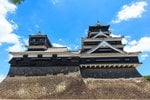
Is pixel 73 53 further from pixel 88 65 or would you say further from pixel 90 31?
pixel 90 31

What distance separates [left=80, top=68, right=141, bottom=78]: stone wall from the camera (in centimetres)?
3538

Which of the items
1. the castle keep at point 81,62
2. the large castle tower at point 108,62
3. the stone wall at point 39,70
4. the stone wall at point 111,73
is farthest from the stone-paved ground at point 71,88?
the large castle tower at point 108,62

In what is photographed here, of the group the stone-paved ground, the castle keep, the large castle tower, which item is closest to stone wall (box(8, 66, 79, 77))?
the castle keep

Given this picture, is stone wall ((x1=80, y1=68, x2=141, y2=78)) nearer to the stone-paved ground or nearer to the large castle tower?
the large castle tower

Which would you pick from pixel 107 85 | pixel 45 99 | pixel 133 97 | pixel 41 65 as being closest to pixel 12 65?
pixel 41 65

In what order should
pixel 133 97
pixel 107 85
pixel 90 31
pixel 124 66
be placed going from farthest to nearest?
1. pixel 90 31
2. pixel 124 66
3. pixel 107 85
4. pixel 133 97

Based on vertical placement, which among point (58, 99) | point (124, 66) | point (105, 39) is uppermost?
point (105, 39)

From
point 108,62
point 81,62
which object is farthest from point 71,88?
point 108,62

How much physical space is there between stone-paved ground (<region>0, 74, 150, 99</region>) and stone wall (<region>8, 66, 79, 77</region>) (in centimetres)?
76

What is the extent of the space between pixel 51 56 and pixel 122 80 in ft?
33.6

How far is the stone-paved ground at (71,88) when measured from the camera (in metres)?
31.8

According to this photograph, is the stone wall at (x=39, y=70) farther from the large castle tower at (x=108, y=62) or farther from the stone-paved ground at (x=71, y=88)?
the large castle tower at (x=108, y=62)

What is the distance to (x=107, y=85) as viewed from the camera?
3369cm

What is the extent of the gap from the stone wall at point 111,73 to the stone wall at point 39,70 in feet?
6.25
